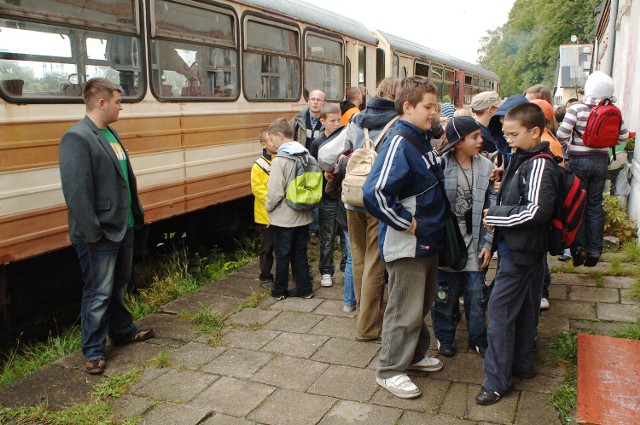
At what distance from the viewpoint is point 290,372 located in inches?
146

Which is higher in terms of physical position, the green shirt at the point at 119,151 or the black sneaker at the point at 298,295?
the green shirt at the point at 119,151

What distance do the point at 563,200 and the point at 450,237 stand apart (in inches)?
24.7

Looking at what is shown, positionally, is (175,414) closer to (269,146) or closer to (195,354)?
(195,354)

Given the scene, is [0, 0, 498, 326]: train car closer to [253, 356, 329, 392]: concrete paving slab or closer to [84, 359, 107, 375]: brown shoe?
[84, 359, 107, 375]: brown shoe

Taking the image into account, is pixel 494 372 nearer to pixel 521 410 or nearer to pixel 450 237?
pixel 521 410

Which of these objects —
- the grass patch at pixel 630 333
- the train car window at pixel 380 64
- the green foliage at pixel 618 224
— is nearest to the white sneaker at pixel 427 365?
the grass patch at pixel 630 333

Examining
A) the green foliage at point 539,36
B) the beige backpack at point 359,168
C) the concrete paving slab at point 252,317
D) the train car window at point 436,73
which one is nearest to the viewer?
the beige backpack at point 359,168

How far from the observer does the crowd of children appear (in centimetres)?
313

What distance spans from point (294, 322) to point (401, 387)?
144 centimetres

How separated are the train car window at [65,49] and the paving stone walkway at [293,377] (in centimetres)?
194

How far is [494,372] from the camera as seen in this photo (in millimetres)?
3252

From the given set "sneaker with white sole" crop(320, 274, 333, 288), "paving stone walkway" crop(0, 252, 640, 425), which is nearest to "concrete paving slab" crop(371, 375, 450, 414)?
"paving stone walkway" crop(0, 252, 640, 425)

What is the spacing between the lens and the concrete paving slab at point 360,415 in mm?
3102

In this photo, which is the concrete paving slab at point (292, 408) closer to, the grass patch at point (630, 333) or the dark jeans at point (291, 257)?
the dark jeans at point (291, 257)
